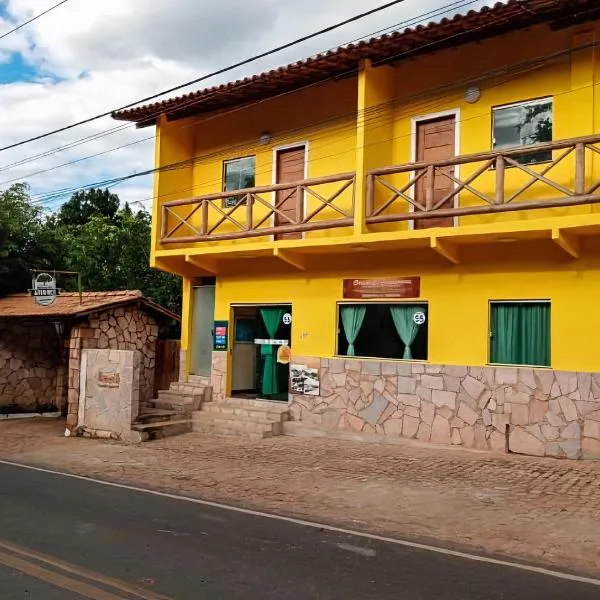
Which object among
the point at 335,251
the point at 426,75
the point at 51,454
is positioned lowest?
the point at 51,454

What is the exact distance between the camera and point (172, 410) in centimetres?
1498

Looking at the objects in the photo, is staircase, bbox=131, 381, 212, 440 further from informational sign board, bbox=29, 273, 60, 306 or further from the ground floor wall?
informational sign board, bbox=29, 273, 60, 306

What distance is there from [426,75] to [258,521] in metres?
9.08

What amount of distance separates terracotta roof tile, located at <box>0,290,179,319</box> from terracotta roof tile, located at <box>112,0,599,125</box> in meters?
4.20

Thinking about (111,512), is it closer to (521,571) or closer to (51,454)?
(521,571)

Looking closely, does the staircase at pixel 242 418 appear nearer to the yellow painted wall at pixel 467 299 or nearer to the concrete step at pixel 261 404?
the concrete step at pixel 261 404

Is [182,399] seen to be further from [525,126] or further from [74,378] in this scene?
[525,126]

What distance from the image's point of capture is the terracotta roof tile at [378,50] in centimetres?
1067

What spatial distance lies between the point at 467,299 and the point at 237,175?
655 cm

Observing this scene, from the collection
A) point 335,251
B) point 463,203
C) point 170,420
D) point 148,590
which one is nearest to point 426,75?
point 463,203

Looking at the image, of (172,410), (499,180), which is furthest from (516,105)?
(172,410)

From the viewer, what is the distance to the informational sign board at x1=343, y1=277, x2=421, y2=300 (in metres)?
12.8

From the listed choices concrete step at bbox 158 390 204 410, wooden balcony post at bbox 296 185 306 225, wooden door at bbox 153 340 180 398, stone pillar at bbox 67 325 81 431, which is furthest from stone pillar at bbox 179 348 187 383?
wooden balcony post at bbox 296 185 306 225

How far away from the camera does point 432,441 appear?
1223 centimetres
